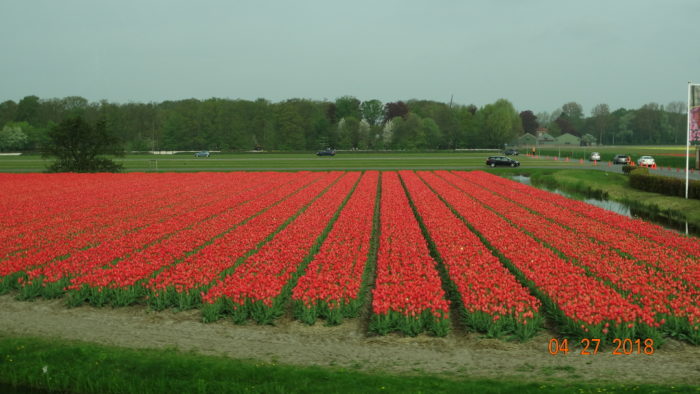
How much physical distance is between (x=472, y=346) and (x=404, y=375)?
6.37 ft

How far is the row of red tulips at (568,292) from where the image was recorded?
10.1m

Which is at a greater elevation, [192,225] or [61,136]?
[61,136]

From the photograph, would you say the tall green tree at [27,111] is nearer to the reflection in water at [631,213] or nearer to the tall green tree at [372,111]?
the tall green tree at [372,111]

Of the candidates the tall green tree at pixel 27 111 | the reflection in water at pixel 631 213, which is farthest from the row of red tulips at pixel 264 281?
the tall green tree at pixel 27 111

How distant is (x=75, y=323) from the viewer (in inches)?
457

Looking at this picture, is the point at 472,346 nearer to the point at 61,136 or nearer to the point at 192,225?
the point at 192,225

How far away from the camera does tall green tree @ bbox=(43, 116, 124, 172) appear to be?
58875 millimetres

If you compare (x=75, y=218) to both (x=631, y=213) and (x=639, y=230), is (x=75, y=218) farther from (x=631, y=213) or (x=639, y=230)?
(x=631, y=213)

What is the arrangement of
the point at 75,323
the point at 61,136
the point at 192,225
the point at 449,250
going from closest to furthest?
the point at 75,323, the point at 449,250, the point at 192,225, the point at 61,136

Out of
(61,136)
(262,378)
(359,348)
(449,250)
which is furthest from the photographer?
(61,136)

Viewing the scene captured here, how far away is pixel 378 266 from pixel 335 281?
7.06 ft

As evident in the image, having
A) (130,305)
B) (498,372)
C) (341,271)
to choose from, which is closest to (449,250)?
(341,271)
